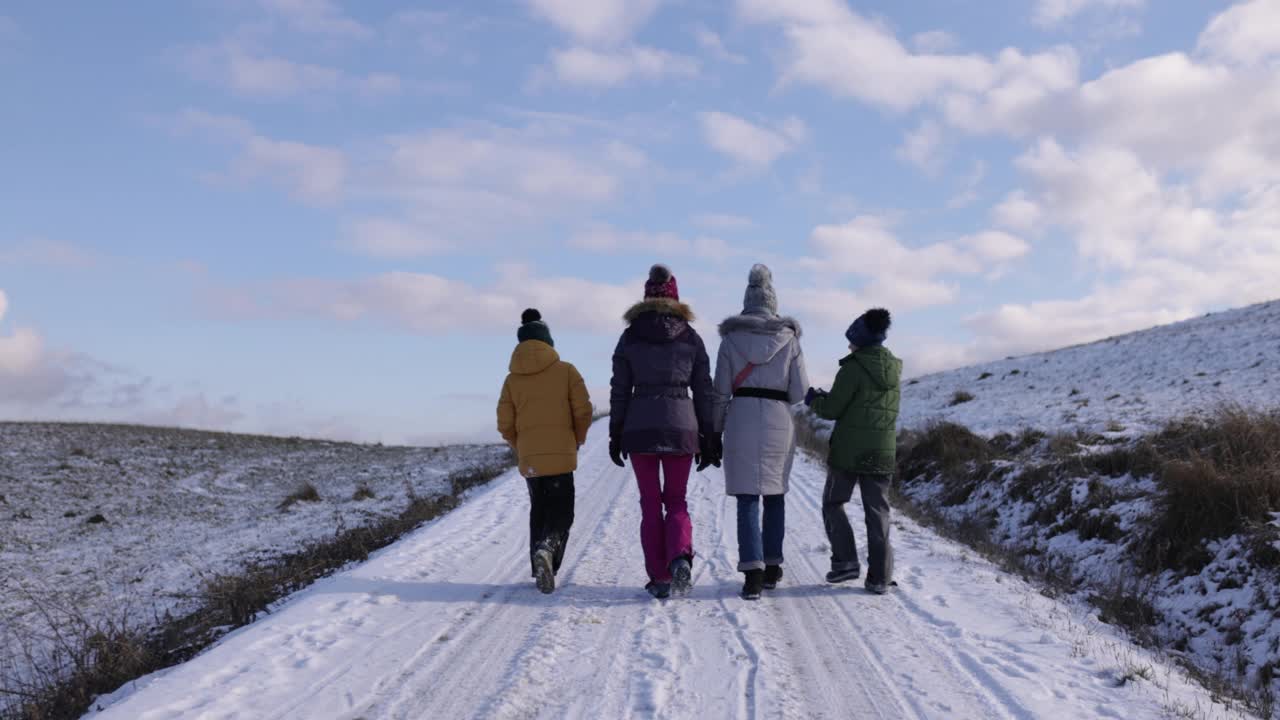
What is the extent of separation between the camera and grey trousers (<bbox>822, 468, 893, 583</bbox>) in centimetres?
717

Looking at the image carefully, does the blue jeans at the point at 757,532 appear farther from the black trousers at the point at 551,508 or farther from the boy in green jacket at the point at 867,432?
the black trousers at the point at 551,508

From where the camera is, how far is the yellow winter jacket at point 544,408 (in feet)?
23.7

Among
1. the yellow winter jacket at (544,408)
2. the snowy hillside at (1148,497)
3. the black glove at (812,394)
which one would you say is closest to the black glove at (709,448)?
the black glove at (812,394)

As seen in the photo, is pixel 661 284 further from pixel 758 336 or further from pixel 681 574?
pixel 681 574

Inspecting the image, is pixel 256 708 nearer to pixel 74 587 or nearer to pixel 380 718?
pixel 380 718

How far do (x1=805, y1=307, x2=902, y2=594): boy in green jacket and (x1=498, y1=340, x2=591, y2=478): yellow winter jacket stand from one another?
81.1 inches

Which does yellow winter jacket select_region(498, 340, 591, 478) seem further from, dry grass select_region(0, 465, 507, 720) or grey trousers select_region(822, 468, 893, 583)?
dry grass select_region(0, 465, 507, 720)

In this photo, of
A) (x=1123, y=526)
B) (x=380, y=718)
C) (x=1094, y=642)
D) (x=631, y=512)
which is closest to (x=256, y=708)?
(x=380, y=718)

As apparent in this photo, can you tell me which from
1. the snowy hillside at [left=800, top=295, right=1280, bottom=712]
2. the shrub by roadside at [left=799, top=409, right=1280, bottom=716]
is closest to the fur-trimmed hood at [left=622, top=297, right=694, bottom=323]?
the shrub by roadside at [left=799, top=409, right=1280, bottom=716]

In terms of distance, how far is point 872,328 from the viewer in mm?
A: 7305

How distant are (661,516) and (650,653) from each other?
1.60 metres

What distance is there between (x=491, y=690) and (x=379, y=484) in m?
16.1

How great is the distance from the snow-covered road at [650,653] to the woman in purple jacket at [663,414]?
18.0 inches

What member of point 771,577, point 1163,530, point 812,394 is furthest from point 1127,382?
point 771,577
